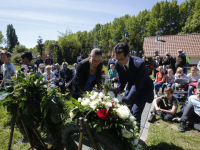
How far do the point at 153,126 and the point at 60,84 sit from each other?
4173mm

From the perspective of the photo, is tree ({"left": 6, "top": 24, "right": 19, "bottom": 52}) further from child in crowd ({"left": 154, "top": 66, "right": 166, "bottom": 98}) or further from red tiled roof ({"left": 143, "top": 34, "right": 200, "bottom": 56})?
child in crowd ({"left": 154, "top": 66, "right": 166, "bottom": 98})

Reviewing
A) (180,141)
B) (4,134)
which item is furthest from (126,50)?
(4,134)

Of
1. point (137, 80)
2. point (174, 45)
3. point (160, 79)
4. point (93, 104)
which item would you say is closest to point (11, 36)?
point (174, 45)

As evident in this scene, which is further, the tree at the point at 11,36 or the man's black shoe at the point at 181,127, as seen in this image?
the tree at the point at 11,36

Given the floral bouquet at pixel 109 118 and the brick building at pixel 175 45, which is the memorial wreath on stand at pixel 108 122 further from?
the brick building at pixel 175 45

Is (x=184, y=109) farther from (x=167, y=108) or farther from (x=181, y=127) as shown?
(x=167, y=108)

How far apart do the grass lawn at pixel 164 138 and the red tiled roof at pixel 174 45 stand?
22523 mm

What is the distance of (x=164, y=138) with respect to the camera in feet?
11.0

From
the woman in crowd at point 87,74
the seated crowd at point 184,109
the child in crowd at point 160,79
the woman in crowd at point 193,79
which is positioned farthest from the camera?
the child in crowd at point 160,79

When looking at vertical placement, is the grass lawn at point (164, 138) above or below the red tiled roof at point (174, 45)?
below

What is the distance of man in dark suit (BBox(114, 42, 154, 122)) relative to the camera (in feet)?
7.89

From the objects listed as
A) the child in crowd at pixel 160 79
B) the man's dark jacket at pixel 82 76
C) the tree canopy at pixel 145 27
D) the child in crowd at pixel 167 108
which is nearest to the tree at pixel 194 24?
the tree canopy at pixel 145 27

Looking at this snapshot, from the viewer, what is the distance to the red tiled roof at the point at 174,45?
79.9ft

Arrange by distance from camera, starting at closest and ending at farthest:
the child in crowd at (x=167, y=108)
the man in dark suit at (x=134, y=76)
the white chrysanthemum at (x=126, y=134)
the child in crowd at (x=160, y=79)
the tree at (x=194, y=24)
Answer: the white chrysanthemum at (x=126, y=134) → the man in dark suit at (x=134, y=76) → the child in crowd at (x=167, y=108) → the child in crowd at (x=160, y=79) → the tree at (x=194, y=24)
